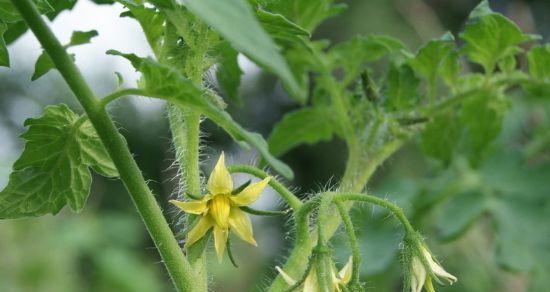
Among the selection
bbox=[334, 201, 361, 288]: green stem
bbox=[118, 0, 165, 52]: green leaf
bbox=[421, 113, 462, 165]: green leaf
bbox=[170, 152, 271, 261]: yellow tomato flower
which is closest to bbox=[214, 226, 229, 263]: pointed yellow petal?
bbox=[170, 152, 271, 261]: yellow tomato flower

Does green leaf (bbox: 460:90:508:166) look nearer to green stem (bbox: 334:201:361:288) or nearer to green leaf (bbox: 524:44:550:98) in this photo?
green leaf (bbox: 524:44:550:98)

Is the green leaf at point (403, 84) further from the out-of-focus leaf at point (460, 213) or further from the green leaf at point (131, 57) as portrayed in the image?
the out-of-focus leaf at point (460, 213)

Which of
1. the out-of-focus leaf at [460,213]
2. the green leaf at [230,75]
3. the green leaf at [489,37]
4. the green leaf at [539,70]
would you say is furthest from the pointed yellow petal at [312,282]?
the out-of-focus leaf at [460,213]

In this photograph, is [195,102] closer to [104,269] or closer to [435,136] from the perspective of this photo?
[435,136]

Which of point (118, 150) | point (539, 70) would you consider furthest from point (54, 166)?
point (539, 70)

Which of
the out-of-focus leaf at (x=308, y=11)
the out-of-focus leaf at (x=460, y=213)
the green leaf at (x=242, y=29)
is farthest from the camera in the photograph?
the out-of-focus leaf at (x=460, y=213)

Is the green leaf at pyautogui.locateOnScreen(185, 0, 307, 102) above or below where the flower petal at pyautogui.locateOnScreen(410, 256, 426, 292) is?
above
